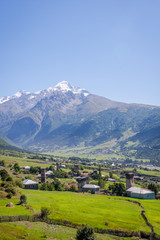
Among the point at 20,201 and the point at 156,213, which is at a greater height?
the point at 20,201

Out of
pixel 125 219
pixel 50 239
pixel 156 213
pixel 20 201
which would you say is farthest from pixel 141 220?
pixel 20 201

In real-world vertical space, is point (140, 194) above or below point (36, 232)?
below

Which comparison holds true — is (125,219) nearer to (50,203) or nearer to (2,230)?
(50,203)

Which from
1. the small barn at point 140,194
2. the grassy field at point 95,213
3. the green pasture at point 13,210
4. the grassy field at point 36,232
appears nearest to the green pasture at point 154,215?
the grassy field at point 95,213

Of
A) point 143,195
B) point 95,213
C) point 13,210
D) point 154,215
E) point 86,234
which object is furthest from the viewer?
point 143,195

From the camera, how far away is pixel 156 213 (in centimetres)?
7188

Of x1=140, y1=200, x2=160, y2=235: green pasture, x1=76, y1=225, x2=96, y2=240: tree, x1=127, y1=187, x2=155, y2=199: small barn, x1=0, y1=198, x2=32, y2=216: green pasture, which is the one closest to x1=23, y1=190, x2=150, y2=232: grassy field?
x1=140, y1=200, x2=160, y2=235: green pasture

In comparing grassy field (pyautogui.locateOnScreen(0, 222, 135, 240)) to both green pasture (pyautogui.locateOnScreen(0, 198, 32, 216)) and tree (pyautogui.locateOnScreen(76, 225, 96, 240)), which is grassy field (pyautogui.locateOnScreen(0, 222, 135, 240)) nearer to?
green pasture (pyautogui.locateOnScreen(0, 198, 32, 216))

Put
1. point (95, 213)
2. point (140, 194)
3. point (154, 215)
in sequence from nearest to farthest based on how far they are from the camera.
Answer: point (95, 213), point (154, 215), point (140, 194)

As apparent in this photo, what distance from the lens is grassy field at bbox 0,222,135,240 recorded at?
45.5 meters

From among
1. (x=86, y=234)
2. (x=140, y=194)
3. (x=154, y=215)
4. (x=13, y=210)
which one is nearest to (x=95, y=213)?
(x=154, y=215)

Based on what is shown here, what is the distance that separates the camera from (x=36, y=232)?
4984 cm

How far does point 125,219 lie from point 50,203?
23.2 meters

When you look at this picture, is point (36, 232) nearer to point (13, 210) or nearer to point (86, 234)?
point (86, 234)
